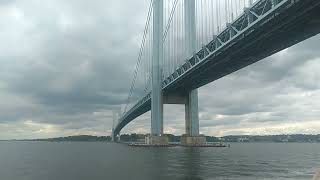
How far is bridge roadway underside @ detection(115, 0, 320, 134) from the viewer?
36719 mm

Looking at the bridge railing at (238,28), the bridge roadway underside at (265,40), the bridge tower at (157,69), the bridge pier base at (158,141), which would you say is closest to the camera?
the bridge roadway underside at (265,40)

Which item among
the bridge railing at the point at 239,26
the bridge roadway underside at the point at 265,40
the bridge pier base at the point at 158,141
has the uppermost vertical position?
the bridge railing at the point at 239,26

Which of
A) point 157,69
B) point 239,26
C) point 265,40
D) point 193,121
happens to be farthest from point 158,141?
point 265,40

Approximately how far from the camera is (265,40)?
45406 mm

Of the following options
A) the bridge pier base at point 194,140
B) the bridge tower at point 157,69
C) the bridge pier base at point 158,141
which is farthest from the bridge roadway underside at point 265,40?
the bridge pier base at point 158,141

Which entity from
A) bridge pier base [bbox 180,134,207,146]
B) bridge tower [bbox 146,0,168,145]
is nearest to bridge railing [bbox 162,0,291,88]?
bridge tower [bbox 146,0,168,145]

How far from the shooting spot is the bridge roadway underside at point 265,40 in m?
36.7

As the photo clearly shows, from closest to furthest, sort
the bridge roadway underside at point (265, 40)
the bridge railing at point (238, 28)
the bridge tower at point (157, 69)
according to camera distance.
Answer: the bridge roadway underside at point (265, 40)
the bridge railing at point (238, 28)
the bridge tower at point (157, 69)

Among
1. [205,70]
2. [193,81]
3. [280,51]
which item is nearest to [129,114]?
[193,81]

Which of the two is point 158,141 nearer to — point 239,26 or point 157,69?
point 157,69

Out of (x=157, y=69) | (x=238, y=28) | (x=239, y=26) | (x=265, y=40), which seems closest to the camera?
(x=265, y=40)

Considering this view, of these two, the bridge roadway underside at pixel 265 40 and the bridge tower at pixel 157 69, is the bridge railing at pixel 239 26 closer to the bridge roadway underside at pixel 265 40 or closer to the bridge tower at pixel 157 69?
the bridge roadway underside at pixel 265 40

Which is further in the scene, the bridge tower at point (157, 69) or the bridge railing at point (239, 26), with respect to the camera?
the bridge tower at point (157, 69)

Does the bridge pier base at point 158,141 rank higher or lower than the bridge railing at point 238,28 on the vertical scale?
lower
